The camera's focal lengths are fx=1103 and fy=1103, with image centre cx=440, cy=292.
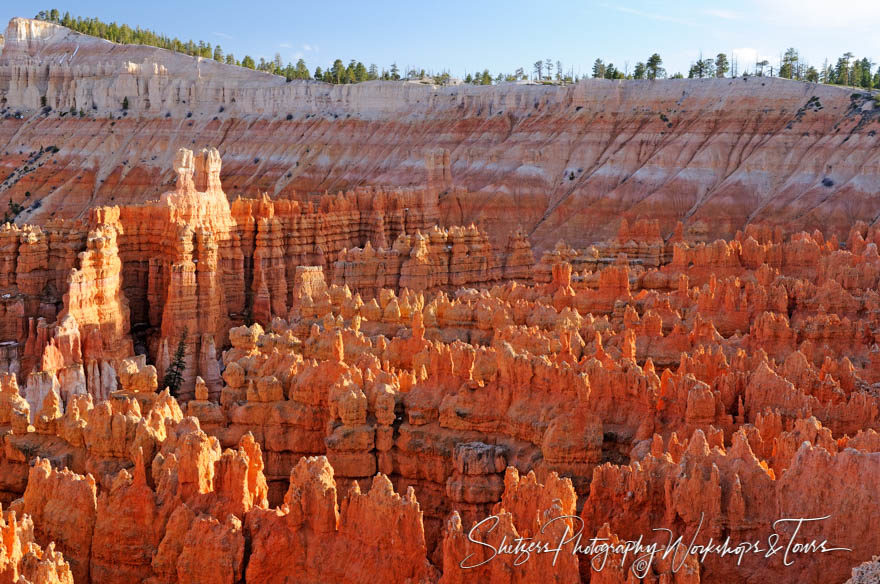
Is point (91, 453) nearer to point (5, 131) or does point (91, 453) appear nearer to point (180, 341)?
point (180, 341)

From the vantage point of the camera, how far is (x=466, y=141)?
86688mm

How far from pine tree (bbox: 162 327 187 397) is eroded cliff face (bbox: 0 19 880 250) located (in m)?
26.6

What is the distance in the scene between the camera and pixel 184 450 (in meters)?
20.1

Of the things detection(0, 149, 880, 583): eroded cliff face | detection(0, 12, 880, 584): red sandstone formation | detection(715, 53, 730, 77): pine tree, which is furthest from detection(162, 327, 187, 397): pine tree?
detection(715, 53, 730, 77): pine tree

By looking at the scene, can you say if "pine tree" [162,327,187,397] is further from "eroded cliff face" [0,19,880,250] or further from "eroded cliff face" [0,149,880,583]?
"eroded cliff face" [0,19,880,250]

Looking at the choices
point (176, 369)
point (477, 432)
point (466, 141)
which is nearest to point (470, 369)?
point (477, 432)

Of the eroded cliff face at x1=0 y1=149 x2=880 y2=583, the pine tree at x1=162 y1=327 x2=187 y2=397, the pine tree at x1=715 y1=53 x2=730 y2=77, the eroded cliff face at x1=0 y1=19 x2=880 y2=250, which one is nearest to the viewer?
the eroded cliff face at x1=0 y1=149 x2=880 y2=583

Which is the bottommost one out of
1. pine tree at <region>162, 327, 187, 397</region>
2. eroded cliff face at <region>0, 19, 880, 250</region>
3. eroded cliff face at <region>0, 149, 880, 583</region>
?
pine tree at <region>162, 327, 187, 397</region>

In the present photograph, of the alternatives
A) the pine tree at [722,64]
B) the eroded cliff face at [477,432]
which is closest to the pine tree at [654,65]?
the pine tree at [722,64]

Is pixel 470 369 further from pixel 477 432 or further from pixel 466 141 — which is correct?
pixel 466 141

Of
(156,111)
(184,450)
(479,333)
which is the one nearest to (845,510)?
(184,450)

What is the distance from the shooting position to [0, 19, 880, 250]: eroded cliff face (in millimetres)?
67500

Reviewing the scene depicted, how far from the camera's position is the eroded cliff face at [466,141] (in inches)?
2657

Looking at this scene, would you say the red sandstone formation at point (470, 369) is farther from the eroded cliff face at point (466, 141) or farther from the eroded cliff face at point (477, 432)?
the eroded cliff face at point (466, 141)
